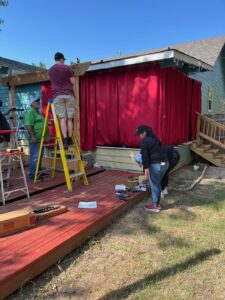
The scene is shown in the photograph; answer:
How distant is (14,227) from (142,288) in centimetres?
155

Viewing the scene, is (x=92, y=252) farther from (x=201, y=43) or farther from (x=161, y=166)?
(x=201, y=43)

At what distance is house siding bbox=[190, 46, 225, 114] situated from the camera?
10898 millimetres

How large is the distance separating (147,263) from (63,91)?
3128 millimetres

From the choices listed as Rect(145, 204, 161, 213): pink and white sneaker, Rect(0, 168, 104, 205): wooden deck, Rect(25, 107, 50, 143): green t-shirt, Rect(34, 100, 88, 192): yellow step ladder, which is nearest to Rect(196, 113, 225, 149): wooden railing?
Rect(0, 168, 104, 205): wooden deck

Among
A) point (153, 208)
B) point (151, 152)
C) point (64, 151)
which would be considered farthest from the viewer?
point (64, 151)

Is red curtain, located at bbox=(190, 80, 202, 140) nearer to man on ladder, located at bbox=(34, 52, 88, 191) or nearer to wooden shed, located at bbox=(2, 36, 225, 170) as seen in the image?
wooden shed, located at bbox=(2, 36, 225, 170)

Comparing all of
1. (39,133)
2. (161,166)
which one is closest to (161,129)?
(161,166)

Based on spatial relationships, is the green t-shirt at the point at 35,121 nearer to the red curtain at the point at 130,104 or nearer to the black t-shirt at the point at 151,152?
the red curtain at the point at 130,104

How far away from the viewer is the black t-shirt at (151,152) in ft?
13.0

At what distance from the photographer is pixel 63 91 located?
462 cm

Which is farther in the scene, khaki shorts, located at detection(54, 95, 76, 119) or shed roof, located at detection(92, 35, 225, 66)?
shed roof, located at detection(92, 35, 225, 66)

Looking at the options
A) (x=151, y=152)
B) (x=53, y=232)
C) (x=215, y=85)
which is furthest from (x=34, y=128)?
(x=215, y=85)

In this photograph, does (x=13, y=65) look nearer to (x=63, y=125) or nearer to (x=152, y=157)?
(x=63, y=125)

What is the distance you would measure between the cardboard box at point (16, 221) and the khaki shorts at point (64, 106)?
2061 millimetres
